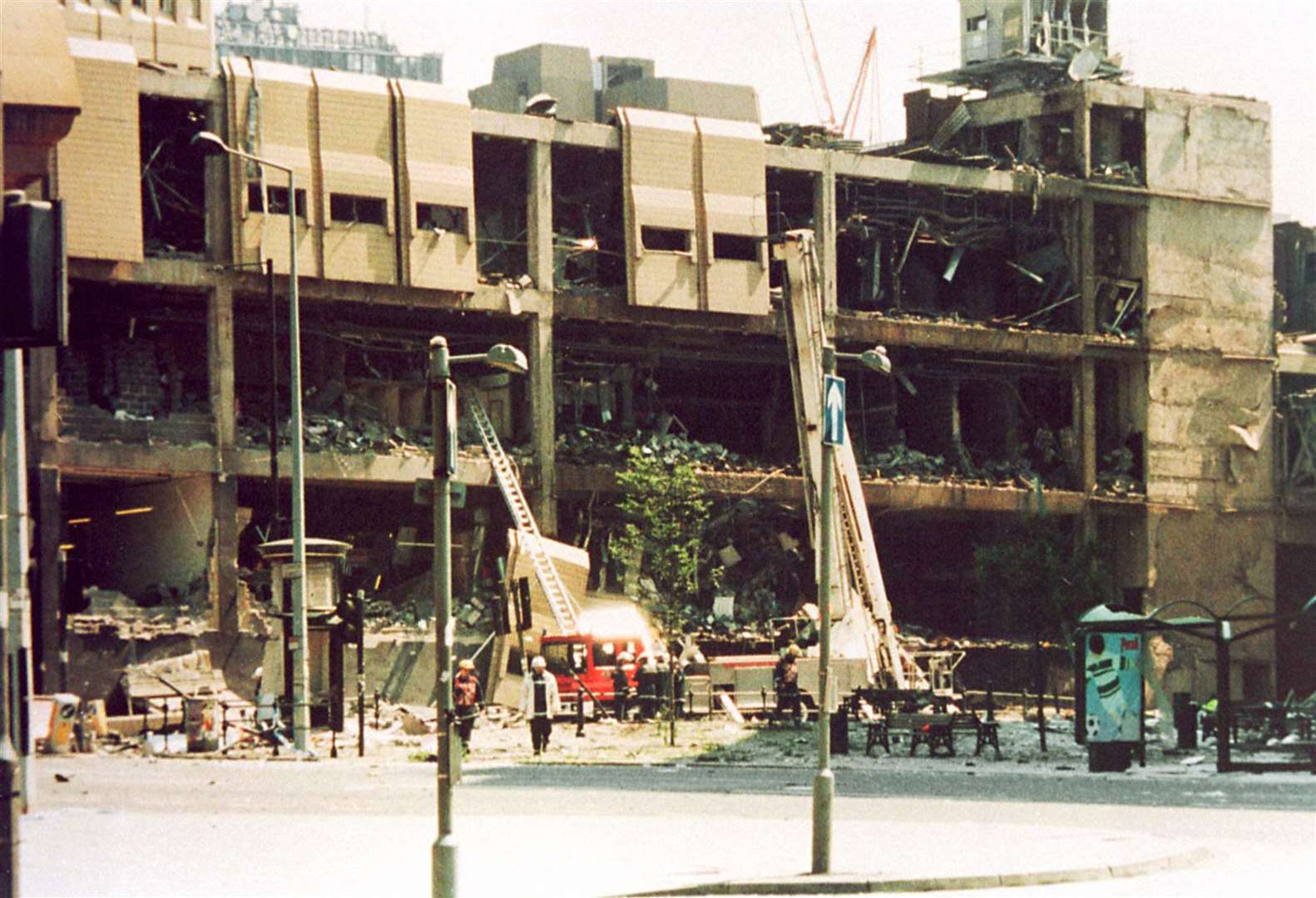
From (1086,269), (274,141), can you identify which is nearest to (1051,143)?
(1086,269)

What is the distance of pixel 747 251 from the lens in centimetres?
6888

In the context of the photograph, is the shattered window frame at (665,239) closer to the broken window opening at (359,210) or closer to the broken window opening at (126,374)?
the broken window opening at (359,210)

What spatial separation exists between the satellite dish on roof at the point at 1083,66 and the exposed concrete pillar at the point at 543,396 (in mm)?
22717

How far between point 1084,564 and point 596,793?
39.9m

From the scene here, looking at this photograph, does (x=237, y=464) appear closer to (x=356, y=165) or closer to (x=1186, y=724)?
(x=356, y=165)

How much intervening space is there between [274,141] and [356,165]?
2.54 metres

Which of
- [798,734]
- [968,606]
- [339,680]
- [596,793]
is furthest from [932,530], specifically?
[596,793]

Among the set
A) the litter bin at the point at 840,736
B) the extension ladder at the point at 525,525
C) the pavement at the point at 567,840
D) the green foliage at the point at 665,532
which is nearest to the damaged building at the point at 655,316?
the extension ladder at the point at 525,525

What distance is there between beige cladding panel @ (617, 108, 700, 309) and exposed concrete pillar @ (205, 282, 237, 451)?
41.3ft

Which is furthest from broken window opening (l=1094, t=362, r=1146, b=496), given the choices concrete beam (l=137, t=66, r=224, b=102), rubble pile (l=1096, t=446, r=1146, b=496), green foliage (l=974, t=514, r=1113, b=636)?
concrete beam (l=137, t=66, r=224, b=102)

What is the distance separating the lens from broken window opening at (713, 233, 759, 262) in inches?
2702

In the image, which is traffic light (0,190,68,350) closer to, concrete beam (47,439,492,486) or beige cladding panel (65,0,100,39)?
concrete beam (47,439,492,486)

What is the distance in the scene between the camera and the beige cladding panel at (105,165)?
56.4m

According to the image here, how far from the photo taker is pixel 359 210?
62.2 metres
